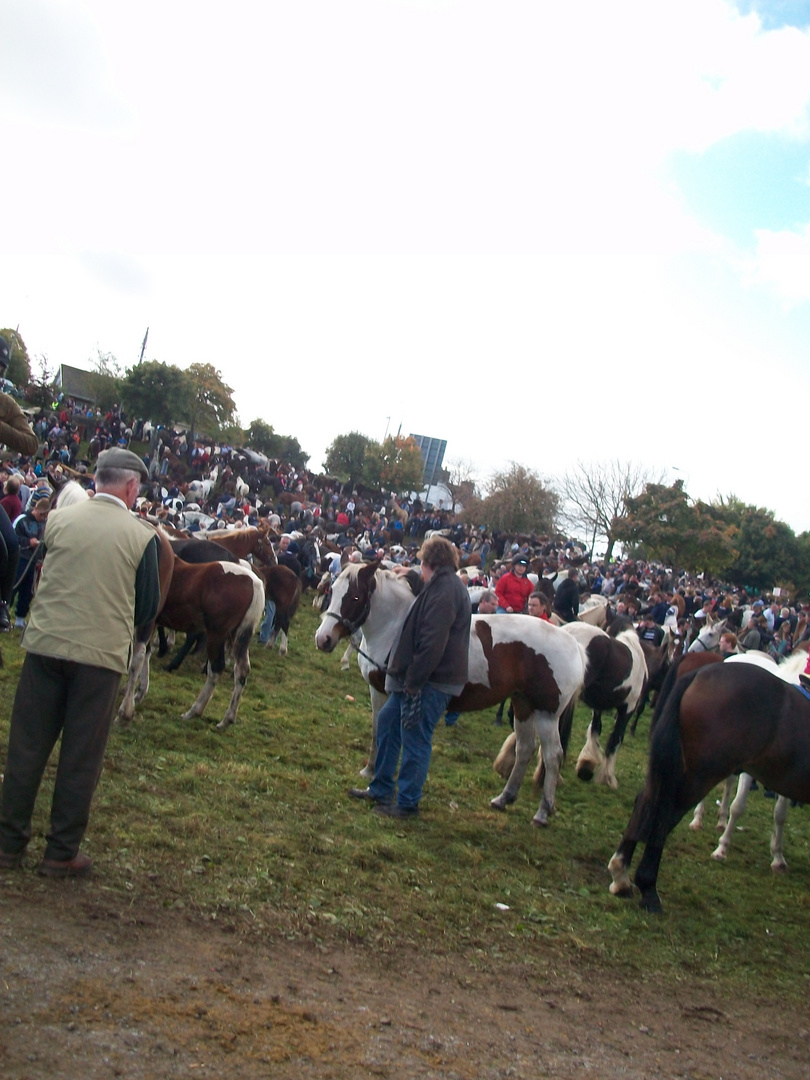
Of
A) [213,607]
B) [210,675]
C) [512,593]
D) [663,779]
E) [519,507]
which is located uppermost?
[519,507]

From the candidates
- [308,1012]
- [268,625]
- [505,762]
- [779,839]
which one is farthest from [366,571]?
[268,625]

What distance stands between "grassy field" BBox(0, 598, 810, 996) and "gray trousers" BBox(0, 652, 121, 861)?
47 cm

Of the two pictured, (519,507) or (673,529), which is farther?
(519,507)

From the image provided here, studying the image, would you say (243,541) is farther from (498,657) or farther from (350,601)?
(498,657)

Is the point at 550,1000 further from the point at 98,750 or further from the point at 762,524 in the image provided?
the point at 762,524

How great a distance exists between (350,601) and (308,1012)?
4444 mm

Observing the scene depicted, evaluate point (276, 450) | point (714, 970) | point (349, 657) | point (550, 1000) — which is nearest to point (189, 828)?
point (550, 1000)

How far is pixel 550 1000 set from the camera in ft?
14.5

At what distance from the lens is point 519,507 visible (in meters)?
57.4

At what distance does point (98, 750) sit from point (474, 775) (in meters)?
5.61

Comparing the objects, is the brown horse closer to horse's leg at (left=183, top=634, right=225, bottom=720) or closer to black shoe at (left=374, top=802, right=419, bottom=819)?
horse's leg at (left=183, top=634, right=225, bottom=720)

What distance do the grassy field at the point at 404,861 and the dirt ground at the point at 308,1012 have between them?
11.9 inches

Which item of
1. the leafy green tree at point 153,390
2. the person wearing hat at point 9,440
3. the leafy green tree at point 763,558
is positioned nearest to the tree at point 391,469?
the leafy green tree at point 153,390

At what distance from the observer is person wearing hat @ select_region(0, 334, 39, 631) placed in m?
5.02
